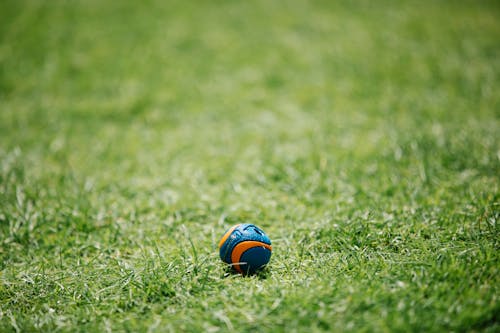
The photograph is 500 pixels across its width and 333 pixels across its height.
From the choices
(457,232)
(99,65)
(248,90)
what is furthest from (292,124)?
(99,65)

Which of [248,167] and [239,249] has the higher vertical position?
[239,249]

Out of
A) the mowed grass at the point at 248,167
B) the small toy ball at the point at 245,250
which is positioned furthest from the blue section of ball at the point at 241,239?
the mowed grass at the point at 248,167

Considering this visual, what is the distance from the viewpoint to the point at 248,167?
206 inches

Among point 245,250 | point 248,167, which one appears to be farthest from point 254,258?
point 248,167

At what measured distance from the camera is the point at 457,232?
10.6 feet

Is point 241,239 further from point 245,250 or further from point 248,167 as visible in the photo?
point 248,167

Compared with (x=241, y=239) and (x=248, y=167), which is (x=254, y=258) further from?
(x=248, y=167)

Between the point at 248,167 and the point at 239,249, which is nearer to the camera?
the point at 239,249

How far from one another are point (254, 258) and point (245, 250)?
0.10m

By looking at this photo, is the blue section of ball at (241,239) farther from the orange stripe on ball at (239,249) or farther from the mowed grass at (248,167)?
the mowed grass at (248,167)

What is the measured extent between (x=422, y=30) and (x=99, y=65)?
8.19 metres

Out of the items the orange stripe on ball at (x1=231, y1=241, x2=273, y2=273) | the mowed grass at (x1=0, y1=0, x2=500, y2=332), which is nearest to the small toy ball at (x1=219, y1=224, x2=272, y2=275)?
the orange stripe on ball at (x1=231, y1=241, x2=273, y2=273)

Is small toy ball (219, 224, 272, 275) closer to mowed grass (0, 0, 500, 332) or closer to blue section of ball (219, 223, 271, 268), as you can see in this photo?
blue section of ball (219, 223, 271, 268)

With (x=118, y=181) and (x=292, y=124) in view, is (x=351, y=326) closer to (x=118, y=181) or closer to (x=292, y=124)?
(x=118, y=181)
